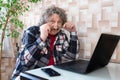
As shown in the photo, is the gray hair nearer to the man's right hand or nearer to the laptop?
the man's right hand

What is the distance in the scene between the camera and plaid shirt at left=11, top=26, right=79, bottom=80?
1.57m

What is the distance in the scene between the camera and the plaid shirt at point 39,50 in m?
1.57

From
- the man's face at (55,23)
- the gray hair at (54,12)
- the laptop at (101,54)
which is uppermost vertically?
the gray hair at (54,12)

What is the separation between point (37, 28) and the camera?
68.7 inches

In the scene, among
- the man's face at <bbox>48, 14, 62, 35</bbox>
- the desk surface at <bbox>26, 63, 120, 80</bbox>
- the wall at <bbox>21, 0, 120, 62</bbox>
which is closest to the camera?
the desk surface at <bbox>26, 63, 120, 80</bbox>

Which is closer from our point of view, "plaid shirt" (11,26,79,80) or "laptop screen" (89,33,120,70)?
"laptop screen" (89,33,120,70)

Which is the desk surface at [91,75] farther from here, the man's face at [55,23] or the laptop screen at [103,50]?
the man's face at [55,23]

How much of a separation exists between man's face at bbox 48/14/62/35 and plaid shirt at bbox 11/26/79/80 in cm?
6

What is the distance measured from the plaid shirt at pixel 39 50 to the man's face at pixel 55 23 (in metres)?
0.06

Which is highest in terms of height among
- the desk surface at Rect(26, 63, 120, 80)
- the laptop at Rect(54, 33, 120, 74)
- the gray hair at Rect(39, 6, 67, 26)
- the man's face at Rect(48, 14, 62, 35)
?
the gray hair at Rect(39, 6, 67, 26)

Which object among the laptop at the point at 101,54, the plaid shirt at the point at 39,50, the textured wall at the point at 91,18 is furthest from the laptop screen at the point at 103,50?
the plaid shirt at the point at 39,50

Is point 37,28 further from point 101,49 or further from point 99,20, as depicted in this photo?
point 101,49

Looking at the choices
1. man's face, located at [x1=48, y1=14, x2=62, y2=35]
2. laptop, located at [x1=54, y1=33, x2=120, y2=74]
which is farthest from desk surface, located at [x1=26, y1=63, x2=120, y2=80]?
man's face, located at [x1=48, y1=14, x2=62, y2=35]

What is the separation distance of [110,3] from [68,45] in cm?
49
